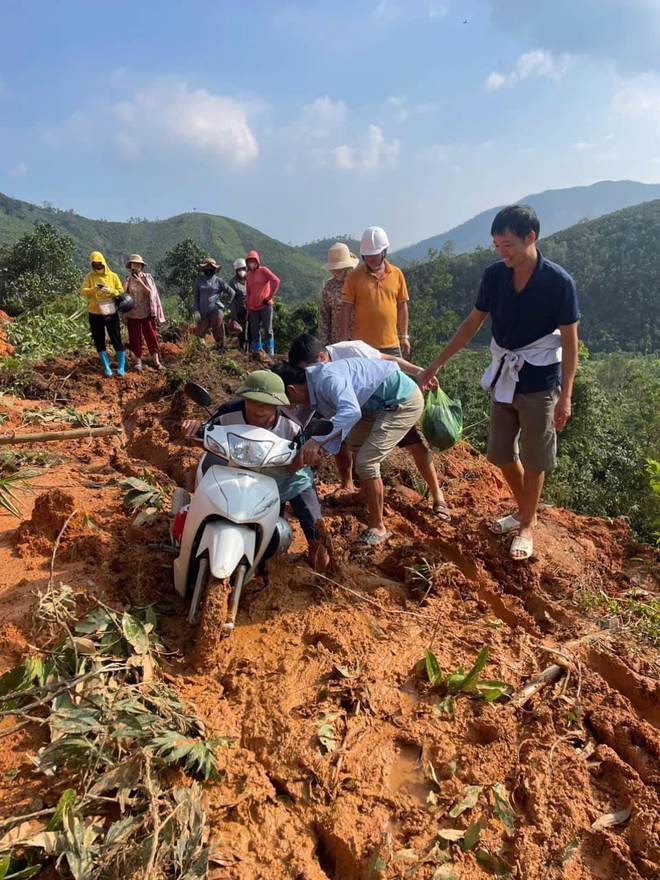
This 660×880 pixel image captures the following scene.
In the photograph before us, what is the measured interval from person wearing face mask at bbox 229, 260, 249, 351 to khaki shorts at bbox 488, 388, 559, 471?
22.0ft

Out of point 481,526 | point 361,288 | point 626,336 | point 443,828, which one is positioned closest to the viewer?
point 443,828

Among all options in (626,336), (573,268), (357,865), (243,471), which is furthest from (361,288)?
(573,268)

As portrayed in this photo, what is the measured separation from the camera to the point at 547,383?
10.8 feet

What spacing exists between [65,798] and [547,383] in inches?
126

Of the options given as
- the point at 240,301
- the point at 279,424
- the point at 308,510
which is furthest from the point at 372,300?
the point at 240,301

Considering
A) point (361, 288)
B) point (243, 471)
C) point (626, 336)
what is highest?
point (361, 288)

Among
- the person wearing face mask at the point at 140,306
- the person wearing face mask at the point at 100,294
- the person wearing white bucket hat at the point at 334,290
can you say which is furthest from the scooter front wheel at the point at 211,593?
the person wearing face mask at the point at 140,306

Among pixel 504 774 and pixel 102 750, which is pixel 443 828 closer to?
pixel 504 774

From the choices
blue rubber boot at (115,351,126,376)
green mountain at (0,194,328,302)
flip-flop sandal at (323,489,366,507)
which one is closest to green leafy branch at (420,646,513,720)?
flip-flop sandal at (323,489,366,507)

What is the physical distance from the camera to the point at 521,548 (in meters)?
3.63

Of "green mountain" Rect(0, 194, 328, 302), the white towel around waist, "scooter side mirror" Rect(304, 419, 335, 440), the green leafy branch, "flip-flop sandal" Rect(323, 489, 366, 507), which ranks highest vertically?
"green mountain" Rect(0, 194, 328, 302)

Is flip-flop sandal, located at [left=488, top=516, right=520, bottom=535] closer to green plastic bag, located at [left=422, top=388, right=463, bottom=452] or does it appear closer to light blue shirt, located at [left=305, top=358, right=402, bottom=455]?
green plastic bag, located at [left=422, top=388, right=463, bottom=452]

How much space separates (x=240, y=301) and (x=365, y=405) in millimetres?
6798

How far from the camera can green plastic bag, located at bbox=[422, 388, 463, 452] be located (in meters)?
4.34
